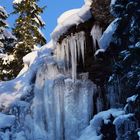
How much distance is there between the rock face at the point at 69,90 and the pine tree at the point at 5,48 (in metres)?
6.43

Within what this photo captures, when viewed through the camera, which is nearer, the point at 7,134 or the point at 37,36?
the point at 7,134

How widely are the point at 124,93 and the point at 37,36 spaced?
12.4m

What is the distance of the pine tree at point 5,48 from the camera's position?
25.9m

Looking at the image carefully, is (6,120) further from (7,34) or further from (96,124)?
(7,34)

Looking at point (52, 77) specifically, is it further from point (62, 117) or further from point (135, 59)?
point (135, 59)

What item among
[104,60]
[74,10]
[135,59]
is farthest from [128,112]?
[74,10]

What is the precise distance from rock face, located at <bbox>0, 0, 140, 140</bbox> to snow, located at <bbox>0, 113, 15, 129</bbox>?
30 millimetres

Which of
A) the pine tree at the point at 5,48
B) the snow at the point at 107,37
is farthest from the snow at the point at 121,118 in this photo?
the pine tree at the point at 5,48

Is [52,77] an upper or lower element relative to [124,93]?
upper

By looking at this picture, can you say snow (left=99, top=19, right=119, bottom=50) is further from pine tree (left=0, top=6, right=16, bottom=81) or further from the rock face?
pine tree (left=0, top=6, right=16, bottom=81)

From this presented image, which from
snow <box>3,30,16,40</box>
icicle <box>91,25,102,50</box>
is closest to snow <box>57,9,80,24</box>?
icicle <box>91,25,102,50</box>

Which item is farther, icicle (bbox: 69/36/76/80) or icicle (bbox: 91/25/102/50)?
icicle (bbox: 69/36/76/80)

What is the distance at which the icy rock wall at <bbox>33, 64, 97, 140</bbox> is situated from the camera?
1738 cm

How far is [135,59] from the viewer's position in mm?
11914
